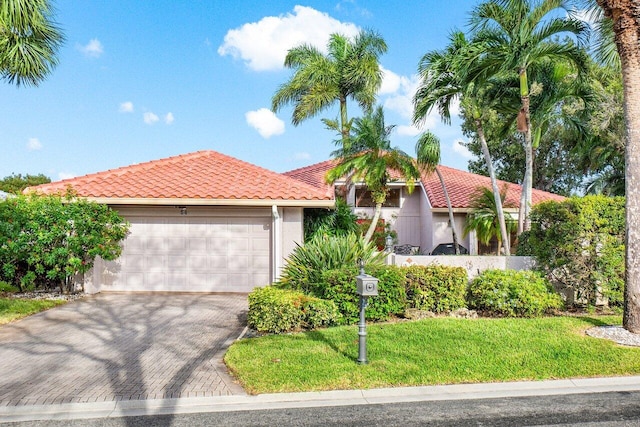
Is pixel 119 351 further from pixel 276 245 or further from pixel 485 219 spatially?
pixel 485 219

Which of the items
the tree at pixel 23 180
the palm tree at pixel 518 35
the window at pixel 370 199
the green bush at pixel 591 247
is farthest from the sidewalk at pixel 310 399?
the tree at pixel 23 180

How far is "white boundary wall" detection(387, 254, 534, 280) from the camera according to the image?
10.1 m

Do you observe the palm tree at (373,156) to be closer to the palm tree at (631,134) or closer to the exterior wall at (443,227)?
the exterior wall at (443,227)

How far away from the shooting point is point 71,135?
1806cm

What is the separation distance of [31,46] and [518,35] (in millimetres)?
12854

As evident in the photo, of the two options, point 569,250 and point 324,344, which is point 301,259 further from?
point 569,250

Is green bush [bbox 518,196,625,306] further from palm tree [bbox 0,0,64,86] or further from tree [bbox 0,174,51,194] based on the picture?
tree [bbox 0,174,51,194]

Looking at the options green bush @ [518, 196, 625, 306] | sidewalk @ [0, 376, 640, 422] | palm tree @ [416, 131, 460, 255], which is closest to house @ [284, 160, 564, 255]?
palm tree @ [416, 131, 460, 255]

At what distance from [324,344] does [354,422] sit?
2.62m

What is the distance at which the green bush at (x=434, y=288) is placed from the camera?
9.24 meters

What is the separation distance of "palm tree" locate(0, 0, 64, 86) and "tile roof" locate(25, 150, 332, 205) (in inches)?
121

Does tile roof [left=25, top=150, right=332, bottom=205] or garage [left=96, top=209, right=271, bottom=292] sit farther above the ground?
tile roof [left=25, top=150, right=332, bottom=205]

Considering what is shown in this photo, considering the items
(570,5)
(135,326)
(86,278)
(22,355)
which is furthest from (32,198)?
(570,5)

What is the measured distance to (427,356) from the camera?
259 inches
